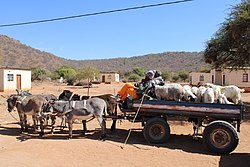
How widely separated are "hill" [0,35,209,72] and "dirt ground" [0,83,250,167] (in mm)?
74426

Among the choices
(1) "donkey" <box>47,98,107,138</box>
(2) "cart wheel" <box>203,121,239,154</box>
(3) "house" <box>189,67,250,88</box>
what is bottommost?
(2) "cart wheel" <box>203,121,239,154</box>

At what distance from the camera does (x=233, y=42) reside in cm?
1880

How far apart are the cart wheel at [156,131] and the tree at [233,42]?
990 cm

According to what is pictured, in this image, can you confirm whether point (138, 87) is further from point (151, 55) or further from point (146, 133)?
point (151, 55)

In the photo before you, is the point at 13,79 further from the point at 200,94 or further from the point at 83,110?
the point at 200,94

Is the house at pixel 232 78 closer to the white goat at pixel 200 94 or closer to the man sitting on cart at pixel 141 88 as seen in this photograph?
the man sitting on cart at pixel 141 88

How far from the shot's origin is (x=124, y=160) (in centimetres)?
788

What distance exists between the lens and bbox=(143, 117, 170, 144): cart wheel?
956cm

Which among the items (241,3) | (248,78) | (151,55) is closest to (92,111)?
(241,3)

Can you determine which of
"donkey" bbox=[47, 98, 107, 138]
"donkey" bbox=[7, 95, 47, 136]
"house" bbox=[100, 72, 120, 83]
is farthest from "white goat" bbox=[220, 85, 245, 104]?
"house" bbox=[100, 72, 120, 83]

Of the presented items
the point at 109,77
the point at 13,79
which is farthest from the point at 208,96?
the point at 109,77

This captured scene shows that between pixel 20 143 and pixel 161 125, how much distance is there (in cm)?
440

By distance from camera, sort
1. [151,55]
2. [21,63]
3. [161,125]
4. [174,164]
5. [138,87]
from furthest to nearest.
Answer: [151,55] → [21,63] → [138,87] → [161,125] → [174,164]

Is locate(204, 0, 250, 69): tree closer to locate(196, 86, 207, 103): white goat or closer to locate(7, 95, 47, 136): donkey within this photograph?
locate(196, 86, 207, 103): white goat
